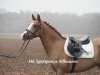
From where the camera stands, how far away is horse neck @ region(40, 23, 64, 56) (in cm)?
606

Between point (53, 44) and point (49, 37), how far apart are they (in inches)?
8.5

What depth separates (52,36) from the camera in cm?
612

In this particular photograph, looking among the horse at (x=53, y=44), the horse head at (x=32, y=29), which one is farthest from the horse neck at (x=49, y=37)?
the horse head at (x=32, y=29)

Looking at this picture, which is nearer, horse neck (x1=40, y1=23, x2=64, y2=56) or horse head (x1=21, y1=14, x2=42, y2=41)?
horse head (x1=21, y1=14, x2=42, y2=41)

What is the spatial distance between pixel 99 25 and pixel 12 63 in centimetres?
5939

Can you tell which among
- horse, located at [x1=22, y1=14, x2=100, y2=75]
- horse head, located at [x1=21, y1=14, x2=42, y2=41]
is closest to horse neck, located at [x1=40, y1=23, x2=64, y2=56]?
horse, located at [x1=22, y1=14, x2=100, y2=75]

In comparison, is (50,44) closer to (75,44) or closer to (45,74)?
(75,44)

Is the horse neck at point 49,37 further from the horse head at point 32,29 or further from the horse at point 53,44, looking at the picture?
the horse head at point 32,29

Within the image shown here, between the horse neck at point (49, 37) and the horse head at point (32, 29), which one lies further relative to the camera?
the horse neck at point (49, 37)

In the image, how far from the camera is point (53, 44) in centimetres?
611

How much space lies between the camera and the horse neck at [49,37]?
6.06 m

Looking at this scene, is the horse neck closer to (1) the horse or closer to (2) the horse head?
(1) the horse

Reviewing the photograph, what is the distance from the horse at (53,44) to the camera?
5.87 meters

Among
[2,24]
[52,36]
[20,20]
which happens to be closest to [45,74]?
[52,36]
